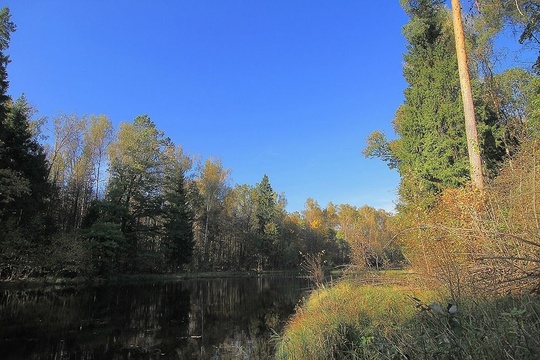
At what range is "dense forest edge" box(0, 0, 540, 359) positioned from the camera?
144 inches

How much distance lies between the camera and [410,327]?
12.2 feet

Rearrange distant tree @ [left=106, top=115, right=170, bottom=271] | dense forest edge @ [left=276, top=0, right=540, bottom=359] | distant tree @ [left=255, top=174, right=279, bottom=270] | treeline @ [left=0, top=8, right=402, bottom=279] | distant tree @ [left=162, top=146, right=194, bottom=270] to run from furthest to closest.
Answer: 1. distant tree @ [left=255, top=174, right=279, bottom=270]
2. distant tree @ [left=162, top=146, right=194, bottom=270]
3. distant tree @ [left=106, top=115, right=170, bottom=271]
4. treeline @ [left=0, top=8, right=402, bottom=279]
5. dense forest edge @ [left=276, top=0, right=540, bottom=359]

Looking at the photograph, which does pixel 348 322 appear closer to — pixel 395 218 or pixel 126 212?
pixel 395 218

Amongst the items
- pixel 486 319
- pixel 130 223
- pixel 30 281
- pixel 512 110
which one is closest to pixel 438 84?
pixel 512 110

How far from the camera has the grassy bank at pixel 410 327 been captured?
2256 mm

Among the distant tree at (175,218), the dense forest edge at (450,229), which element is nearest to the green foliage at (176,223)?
the distant tree at (175,218)

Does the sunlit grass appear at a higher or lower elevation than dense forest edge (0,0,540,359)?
lower

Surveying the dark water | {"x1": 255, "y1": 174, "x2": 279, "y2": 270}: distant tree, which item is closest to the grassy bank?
→ the dark water

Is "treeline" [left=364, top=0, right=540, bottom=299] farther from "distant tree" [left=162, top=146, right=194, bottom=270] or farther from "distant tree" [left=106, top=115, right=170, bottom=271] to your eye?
"distant tree" [left=162, top=146, right=194, bottom=270]

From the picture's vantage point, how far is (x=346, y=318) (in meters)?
6.94

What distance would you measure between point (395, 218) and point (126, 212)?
25254 mm

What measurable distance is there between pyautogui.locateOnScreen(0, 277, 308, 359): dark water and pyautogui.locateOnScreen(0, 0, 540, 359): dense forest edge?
2045 millimetres

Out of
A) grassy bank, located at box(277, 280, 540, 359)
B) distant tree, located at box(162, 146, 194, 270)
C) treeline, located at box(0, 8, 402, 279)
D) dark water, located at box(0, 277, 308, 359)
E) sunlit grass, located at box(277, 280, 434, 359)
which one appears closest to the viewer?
grassy bank, located at box(277, 280, 540, 359)

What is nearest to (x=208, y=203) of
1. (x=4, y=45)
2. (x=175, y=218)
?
(x=175, y=218)
